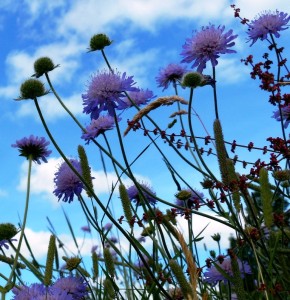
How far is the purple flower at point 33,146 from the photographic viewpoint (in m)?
3.48

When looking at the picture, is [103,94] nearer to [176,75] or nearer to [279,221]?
[279,221]

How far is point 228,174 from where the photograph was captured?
2.38 metres

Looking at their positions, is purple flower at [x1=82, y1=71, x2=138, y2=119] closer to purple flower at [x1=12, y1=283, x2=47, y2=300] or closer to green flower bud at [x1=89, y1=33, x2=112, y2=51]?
green flower bud at [x1=89, y1=33, x2=112, y2=51]

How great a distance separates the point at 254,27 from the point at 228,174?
198 cm

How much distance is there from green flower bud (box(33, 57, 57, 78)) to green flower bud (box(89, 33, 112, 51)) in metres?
0.41

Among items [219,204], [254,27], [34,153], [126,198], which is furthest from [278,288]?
[254,27]

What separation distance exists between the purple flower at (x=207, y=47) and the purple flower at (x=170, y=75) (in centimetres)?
89

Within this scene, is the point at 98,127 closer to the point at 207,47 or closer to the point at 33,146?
the point at 33,146

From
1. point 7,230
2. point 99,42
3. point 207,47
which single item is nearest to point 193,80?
point 207,47

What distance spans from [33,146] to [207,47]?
1.23 m

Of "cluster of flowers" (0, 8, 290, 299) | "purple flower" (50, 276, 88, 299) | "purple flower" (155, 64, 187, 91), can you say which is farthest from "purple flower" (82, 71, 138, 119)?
"purple flower" (155, 64, 187, 91)

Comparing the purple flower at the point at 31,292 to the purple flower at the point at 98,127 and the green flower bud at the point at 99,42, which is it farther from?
the green flower bud at the point at 99,42

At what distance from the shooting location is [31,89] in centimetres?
317

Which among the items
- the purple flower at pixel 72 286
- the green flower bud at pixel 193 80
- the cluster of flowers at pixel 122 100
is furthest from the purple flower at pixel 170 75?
the purple flower at pixel 72 286
